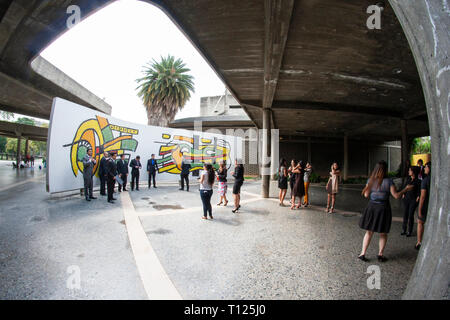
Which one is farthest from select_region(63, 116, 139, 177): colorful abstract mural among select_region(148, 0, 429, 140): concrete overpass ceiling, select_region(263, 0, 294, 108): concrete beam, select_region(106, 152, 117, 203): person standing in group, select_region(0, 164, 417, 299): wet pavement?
select_region(263, 0, 294, 108): concrete beam

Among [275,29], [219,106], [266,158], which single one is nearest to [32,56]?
[275,29]

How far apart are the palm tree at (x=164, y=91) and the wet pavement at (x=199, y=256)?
71.9 feet

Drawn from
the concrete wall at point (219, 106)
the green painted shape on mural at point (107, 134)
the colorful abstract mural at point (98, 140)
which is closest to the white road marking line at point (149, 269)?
the colorful abstract mural at point (98, 140)

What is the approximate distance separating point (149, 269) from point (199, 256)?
33.7 inches

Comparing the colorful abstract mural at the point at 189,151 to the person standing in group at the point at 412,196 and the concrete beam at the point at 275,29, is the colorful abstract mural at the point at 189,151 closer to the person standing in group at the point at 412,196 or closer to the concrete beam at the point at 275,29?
the concrete beam at the point at 275,29

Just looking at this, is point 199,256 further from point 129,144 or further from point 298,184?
point 129,144

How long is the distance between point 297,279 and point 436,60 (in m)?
2.93

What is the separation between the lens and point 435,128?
5.82 feet

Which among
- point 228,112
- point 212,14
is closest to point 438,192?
point 212,14

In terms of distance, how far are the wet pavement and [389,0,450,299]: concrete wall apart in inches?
49.2

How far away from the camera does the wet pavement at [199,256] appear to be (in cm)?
271

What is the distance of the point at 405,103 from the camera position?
Answer: 35.9ft

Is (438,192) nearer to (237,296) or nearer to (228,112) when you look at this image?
(237,296)

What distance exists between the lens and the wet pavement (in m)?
2.71
